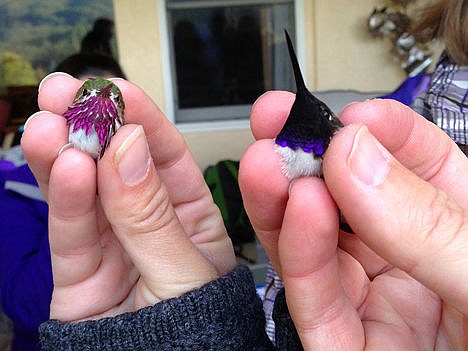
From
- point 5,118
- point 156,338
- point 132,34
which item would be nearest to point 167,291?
point 156,338

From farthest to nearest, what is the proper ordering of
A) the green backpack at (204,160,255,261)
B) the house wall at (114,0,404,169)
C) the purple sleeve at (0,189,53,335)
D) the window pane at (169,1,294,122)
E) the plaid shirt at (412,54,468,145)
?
the window pane at (169,1,294,122), the house wall at (114,0,404,169), the green backpack at (204,160,255,261), the purple sleeve at (0,189,53,335), the plaid shirt at (412,54,468,145)

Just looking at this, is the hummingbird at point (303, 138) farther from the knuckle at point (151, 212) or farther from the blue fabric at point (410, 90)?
the blue fabric at point (410, 90)

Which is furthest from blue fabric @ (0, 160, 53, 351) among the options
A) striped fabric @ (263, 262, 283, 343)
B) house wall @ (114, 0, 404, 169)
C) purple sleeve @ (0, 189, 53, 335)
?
house wall @ (114, 0, 404, 169)

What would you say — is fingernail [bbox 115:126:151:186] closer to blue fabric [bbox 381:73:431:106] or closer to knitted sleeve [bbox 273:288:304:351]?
knitted sleeve [bbox 273:288:304:351]

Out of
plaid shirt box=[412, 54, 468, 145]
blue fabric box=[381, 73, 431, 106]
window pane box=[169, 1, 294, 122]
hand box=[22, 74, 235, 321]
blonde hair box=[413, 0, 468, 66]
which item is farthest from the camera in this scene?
window pane box=[169, 1, 294, 122]

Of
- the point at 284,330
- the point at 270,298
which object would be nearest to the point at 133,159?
the point at 284,330

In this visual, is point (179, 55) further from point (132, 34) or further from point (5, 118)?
point (5, 118)
